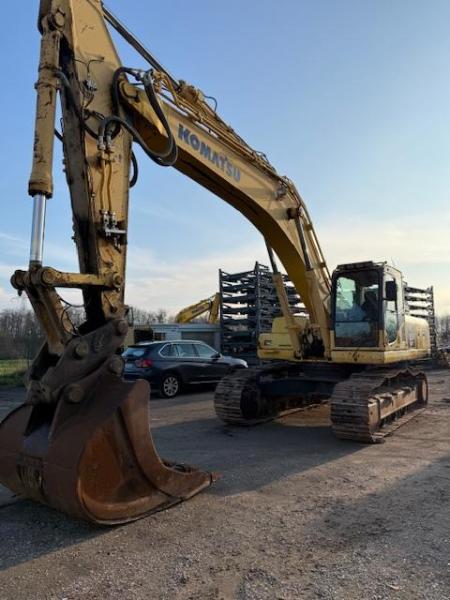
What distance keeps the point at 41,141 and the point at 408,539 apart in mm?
4470

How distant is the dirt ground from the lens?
3279 millimetres

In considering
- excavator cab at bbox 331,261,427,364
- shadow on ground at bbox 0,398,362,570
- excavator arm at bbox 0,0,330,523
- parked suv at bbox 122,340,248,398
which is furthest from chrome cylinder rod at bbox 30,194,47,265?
parked suv at bbox 122,340,248,398

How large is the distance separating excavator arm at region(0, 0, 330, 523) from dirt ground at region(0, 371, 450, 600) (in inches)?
12.7

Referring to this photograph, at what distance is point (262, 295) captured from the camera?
21547 mm

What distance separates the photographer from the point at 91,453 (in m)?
3.87

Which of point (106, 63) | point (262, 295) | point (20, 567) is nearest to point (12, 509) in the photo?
point (20, 567)

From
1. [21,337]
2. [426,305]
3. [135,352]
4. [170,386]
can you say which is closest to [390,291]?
[170,386]

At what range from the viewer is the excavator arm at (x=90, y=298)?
13.1 feet

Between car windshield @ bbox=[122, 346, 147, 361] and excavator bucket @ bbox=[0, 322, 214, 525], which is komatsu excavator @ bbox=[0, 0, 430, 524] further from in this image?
car windshield @ bbox=[122, 346, 147, 361]

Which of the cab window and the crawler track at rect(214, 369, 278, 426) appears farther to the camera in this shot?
the crawler track at rect(214, 369, 278, 426)

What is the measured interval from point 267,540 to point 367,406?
138 inches

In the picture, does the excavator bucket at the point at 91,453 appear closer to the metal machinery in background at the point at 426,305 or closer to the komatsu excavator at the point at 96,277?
the komatsu excavator at the point at 96,277

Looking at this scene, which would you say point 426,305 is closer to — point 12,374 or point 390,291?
point 390,291

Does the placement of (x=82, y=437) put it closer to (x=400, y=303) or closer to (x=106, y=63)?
(x=106, y=63)
